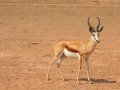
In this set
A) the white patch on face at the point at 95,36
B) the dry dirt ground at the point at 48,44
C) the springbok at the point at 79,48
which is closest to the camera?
the white patch on face at the point at 95,36

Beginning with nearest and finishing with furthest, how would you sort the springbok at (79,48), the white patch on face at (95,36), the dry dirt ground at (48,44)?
1. the white patch on face at (95,36)
2. the springbok at (79,48)
3. the dry dirt ground at (48,44)

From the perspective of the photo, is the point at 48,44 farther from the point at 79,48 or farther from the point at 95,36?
the point at 95,36

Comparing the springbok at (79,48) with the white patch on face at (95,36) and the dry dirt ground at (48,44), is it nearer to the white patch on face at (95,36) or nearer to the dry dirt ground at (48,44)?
the white patch on face at (95,36)

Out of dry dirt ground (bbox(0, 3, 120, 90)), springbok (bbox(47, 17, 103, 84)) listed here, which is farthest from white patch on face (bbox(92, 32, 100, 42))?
dry dirt ground (bbox(0, 3, 120, 90))

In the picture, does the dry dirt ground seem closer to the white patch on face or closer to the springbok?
the springbok

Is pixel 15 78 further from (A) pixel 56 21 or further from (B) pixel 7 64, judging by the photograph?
(A) pixel 56 21

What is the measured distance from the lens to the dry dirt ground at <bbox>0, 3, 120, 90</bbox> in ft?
47.1

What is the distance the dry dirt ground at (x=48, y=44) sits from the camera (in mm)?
14350

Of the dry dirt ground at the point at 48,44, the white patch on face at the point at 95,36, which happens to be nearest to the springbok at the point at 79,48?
the white patch on face at the point at 95,36

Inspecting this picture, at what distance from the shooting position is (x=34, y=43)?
907 inches

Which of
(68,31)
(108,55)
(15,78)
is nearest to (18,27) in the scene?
(68,31)

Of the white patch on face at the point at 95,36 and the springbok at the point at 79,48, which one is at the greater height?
the white patch on face at the point at 95,36

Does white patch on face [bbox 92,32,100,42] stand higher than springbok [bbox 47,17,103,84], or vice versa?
white patch on face [bbox 92,32,100,42]

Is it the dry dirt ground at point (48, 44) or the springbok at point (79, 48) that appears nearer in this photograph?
the springbok at point (79, 48)
